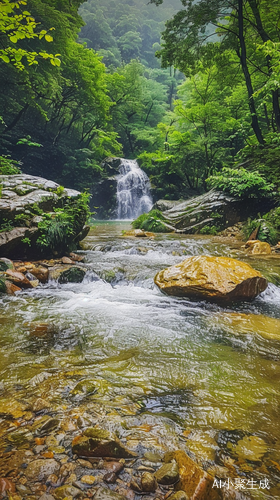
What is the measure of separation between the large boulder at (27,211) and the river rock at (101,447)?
5.04 meters

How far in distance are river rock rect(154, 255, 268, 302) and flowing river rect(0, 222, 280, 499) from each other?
7.7 inches

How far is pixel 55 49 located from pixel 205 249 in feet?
46.1

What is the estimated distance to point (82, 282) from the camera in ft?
18.1

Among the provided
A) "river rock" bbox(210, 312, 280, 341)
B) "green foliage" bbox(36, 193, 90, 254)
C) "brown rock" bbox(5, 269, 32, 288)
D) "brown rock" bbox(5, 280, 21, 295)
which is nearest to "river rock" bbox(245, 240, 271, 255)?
"river rock" bbox(210, 312, 280, 341)

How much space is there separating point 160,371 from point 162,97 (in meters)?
31.3

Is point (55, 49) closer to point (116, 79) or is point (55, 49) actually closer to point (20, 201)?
point (116, 79)

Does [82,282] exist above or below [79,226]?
below

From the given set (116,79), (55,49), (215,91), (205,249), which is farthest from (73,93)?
(205,249)

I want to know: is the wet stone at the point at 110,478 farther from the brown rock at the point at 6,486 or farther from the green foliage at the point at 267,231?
the green foliage at the point at 267,231

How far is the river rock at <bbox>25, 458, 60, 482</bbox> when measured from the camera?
1.16m

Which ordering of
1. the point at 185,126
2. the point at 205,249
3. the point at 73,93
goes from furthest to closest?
the point at 73,93, the point at 185,126, the point at 205,249

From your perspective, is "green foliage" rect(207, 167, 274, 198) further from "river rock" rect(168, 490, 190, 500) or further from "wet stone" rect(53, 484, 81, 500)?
"wet stone" rect(53, 484, 81, 500)

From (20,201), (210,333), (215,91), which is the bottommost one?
(210,333)

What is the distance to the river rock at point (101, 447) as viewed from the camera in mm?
1308
